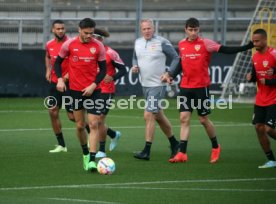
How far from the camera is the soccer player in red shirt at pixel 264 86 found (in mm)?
15617

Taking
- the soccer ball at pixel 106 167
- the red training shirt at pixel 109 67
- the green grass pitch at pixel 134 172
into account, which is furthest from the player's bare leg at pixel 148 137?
the soccer ball at pixel 106 167

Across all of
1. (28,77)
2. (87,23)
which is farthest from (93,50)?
(28,77)

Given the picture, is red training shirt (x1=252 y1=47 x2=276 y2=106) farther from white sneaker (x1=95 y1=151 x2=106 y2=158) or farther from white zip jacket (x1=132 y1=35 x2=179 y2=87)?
white sneaker (x1=95 y1=151 x2=106 y2=158)

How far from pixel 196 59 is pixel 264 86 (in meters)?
1.55

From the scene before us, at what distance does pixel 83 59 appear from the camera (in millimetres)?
15531

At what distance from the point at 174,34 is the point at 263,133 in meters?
20.1

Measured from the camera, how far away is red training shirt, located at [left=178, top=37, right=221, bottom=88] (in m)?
16.8

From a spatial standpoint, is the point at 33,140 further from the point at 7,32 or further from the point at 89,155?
the point at 7,32

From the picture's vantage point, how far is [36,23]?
3084 cm

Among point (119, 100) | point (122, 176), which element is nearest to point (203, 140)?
point (122, 176)

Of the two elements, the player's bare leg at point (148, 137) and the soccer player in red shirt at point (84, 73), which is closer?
the soccer player in red shirt at point (84, 73)

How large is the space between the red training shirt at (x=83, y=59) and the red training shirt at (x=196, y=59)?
1872 millimetres

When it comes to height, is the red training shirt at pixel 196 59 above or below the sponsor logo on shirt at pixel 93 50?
below

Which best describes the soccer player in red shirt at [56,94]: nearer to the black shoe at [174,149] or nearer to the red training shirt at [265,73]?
the black shoe at [174,149]
